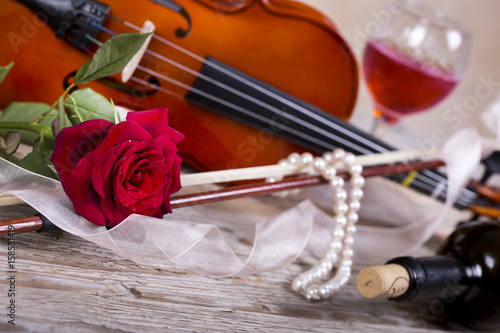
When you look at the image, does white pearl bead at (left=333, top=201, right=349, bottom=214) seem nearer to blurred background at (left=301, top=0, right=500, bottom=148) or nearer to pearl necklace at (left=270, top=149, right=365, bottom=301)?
pearl necklace at (left=270, top=149, right=365, bottom=301)

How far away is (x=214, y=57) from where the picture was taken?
0.69 m

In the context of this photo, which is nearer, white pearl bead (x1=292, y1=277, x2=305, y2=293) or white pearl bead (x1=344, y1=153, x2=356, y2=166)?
white pearl bead (x1=292, y1=277, x2=305, y2=293)

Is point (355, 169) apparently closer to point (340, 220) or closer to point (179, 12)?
point (340, 220)

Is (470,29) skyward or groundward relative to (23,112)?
skyward

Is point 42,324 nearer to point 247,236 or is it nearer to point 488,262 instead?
point 247,236

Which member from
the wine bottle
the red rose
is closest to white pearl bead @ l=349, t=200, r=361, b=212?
the wine bottle

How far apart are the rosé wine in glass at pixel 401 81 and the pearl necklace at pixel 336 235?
10.9 inches

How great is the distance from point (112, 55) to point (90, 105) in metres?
0.06

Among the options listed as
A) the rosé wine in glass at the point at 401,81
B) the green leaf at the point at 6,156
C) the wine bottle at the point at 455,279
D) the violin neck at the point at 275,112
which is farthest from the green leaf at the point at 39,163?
the rosé wine in glass at the point at 401,81

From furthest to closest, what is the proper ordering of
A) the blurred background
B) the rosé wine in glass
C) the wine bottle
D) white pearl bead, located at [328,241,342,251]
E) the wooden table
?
the blurred background, the rosé wine in glass, white pearl bead, located at [328,241,342,251], the wine bottle, the wooden table

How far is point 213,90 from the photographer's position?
0.67 meters

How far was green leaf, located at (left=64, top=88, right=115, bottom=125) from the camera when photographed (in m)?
0.48

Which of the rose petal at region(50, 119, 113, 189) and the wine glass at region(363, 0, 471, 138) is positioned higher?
the wine glass at region(363, 0, 471, 138)

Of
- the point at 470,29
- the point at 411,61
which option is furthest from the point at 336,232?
the point at 470,29
